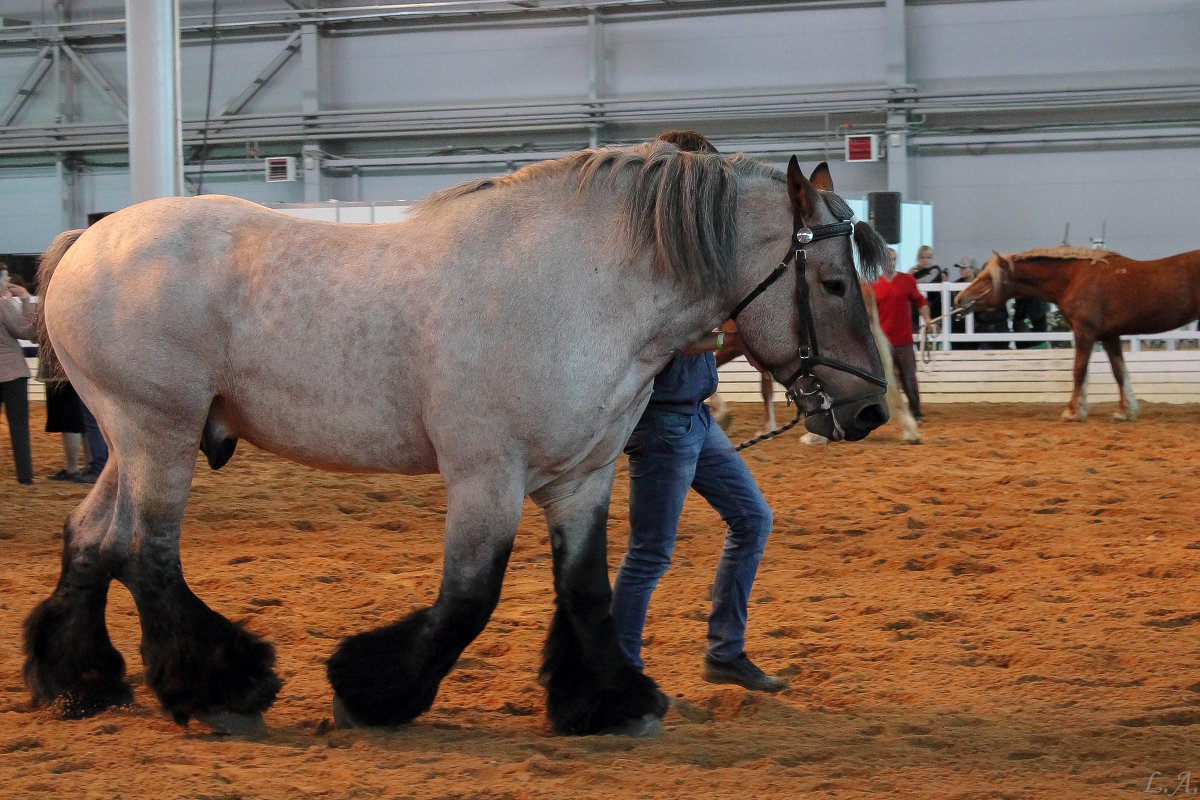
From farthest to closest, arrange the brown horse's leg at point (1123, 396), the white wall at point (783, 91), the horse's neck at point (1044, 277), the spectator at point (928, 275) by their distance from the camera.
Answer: the white wall at point (783, 91) → the spectator at point (928, 275) → the horse's neck at point (1044, 277) → the brown horse's leg at point (1123, 396)

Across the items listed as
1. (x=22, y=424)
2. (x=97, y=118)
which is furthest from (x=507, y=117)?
(x=22, y=424)

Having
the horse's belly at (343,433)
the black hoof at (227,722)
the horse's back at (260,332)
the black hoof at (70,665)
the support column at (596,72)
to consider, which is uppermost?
the support column at (596,72)

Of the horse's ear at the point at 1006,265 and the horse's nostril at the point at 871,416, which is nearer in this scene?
the horse's nostril at the point at 871,416

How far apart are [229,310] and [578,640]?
142cm

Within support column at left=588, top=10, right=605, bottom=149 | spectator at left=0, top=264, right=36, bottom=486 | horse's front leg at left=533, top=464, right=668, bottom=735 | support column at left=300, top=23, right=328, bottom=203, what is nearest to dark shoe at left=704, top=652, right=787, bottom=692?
horse's front leg at left=533, top=464, right=668, bottom=735

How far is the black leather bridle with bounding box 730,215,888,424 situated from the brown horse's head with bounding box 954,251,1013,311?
36.4 feet

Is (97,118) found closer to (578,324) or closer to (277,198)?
(277,198)

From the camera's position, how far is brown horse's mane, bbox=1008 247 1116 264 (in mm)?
13227

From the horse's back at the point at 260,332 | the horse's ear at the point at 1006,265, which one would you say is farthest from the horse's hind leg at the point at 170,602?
the horse's ear at the point at 1006,265

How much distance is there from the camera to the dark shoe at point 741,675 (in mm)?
3893

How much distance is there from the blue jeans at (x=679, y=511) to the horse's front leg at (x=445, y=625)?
1.90 ft

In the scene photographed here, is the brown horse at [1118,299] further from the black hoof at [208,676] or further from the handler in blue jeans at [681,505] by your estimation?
the black hoof at [208,676]

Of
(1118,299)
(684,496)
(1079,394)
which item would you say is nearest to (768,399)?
(1079,394)

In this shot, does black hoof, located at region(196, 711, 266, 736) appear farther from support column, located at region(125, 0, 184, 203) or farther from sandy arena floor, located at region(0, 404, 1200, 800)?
support column, located at region(125, 0, 184, 203)
